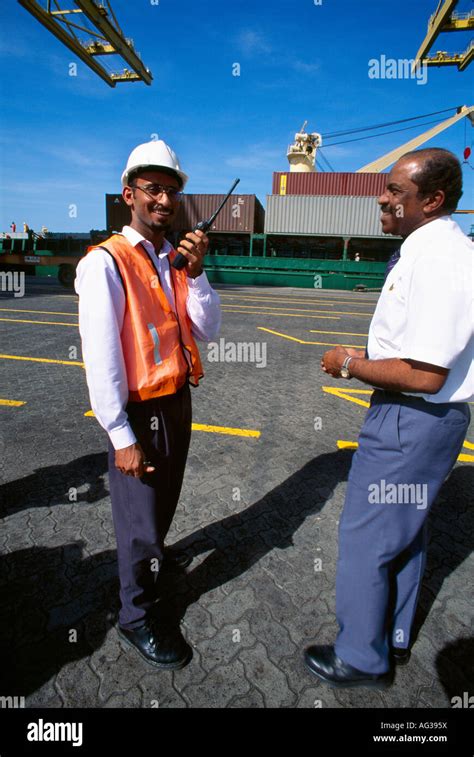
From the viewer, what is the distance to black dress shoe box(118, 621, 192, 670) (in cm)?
194

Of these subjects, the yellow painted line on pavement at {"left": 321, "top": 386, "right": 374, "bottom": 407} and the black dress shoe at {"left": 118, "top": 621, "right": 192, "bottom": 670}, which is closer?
the black dress shoe at {"left": 118, "top": 621, "right": 192, "bottom": 670}

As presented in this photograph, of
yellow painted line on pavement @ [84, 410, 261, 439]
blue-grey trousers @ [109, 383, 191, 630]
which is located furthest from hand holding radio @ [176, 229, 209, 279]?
yellow painted line on pavement @ [84, 410, 261, 439]

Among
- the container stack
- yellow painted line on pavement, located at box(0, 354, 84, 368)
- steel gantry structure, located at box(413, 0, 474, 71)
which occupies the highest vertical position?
steel gantry structure, located at box(413, 0, 474, 71)

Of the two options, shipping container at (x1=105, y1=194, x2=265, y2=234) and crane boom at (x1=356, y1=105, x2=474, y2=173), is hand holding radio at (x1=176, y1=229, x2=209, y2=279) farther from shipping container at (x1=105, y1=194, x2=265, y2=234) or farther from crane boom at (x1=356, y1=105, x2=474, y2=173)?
crane boom at (x1=356, y1=105, x2=474, y2=173)

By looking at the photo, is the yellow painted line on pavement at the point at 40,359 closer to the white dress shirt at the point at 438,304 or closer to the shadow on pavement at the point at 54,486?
the shadow on pavement at the point at 54,486

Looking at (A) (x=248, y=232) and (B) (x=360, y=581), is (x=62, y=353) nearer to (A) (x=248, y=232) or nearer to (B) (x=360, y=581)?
(B) (x=360, y=581)

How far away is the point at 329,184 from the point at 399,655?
1399 inches

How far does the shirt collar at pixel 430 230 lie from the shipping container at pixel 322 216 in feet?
104

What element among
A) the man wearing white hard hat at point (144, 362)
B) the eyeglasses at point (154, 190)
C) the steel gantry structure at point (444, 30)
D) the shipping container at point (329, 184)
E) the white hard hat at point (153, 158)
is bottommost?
the man wearing white hard hat at point (144, 362)

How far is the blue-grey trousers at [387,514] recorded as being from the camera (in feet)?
5.18

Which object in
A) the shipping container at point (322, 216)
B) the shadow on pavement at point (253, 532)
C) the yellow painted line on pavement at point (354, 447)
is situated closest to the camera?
the shadow on pavement at point (253, 532)

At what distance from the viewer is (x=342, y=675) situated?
6.12ft

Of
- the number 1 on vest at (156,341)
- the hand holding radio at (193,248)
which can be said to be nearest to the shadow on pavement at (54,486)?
the number 1 on vest at (156,341)

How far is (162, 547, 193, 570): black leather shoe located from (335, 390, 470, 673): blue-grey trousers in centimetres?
109
